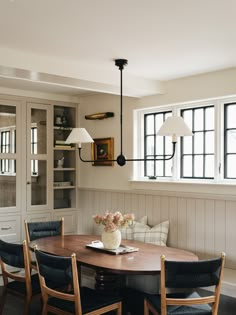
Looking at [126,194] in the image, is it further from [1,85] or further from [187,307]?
[187,307]

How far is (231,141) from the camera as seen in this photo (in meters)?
4.22

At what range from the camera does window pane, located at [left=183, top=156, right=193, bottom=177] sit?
462 cm

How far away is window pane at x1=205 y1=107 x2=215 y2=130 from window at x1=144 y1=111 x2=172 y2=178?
1.73 feet

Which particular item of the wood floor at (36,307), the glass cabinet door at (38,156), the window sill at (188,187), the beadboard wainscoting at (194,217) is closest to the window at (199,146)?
the window sill at (188,187)

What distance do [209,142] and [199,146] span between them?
14 centimetres

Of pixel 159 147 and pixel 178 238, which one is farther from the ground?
pixel 159 147

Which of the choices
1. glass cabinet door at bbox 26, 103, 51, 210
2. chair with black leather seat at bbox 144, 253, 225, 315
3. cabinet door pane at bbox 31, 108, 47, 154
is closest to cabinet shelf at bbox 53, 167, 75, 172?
glass cabinet door at bbox 26, 103, 51, 210

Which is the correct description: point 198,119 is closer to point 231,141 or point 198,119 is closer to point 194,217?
point 231,141

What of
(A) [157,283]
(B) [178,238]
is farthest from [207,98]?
(A) [157,283]

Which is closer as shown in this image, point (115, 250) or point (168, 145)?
point (115, 250)

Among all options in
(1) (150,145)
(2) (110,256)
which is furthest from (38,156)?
(2) (110,256)

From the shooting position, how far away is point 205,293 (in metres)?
3.94

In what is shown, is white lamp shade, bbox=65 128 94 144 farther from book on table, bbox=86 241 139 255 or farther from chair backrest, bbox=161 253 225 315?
chair backrest, bbox=161 253 225 315

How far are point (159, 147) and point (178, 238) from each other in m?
1.13
